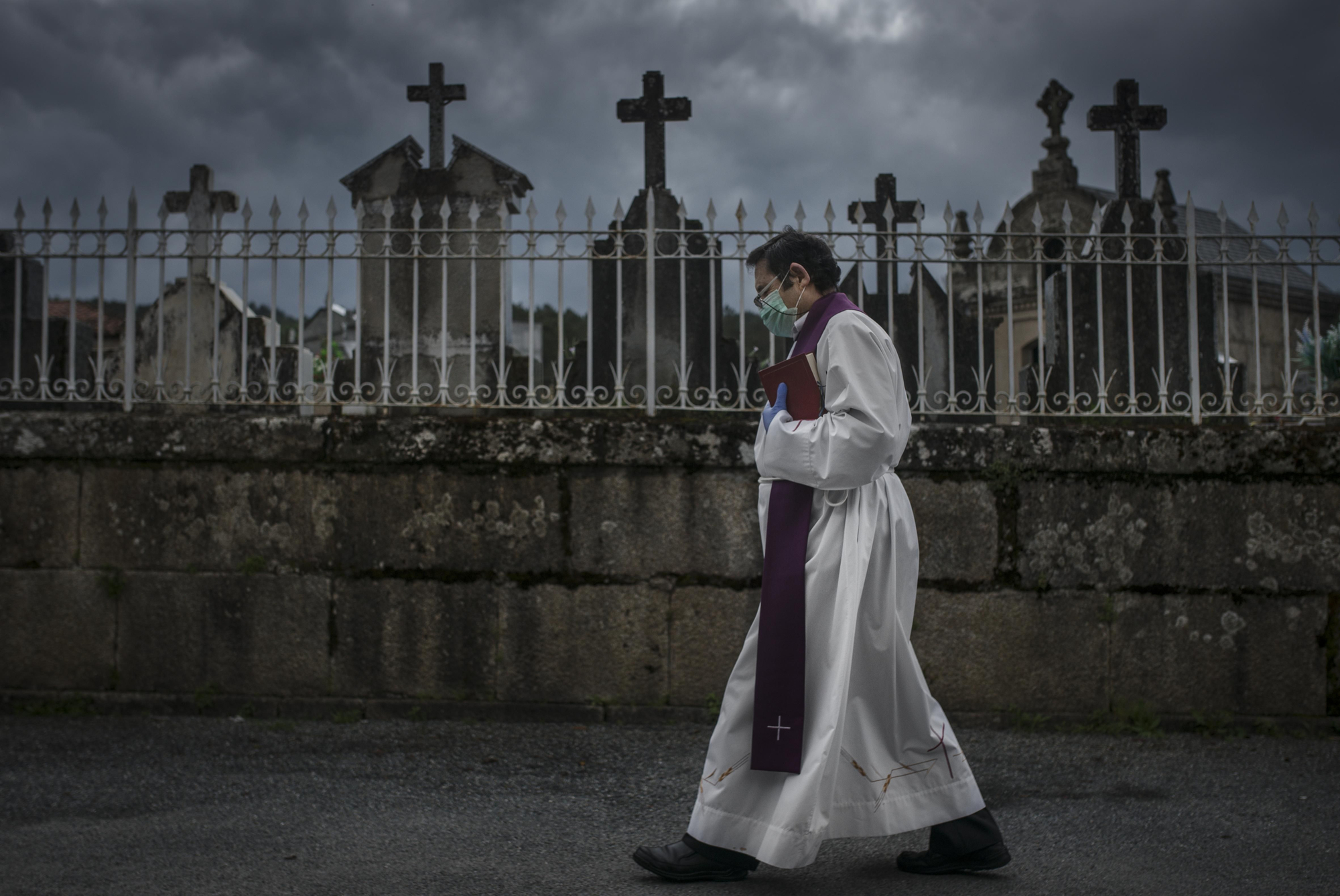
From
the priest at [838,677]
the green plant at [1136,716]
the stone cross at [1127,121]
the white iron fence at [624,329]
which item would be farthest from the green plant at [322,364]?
the stone cross at [1127,121]

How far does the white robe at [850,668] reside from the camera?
2.71 m

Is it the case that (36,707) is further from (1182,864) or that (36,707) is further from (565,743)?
(1182,864)

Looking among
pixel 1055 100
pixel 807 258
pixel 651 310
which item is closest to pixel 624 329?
pixel 651 310

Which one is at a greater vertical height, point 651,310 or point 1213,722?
point 651,310

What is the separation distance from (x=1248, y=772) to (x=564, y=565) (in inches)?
116

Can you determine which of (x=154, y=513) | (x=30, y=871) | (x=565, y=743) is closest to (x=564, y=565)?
(x=565, y=743)

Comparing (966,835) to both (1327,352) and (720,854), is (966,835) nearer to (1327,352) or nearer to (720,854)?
(720,854)

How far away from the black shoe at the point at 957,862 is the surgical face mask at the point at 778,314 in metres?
1.55

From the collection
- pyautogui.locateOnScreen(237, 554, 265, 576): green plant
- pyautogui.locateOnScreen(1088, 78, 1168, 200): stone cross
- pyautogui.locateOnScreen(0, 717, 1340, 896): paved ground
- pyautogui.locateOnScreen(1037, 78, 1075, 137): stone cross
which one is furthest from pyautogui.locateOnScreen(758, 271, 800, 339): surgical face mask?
pyautogui.locateOnScreen(1037, 78, 1075, 137): stone cross

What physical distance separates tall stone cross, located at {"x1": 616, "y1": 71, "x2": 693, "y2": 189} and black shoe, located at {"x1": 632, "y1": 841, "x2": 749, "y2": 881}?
443 cm

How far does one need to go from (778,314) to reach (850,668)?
107 centimetres

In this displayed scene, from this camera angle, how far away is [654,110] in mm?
6262

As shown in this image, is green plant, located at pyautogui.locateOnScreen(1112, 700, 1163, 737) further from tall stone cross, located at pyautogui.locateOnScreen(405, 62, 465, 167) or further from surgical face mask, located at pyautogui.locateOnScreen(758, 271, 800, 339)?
tall stone cross, located at pyautogui.locateOnScreen(405, 62, 465, 167)

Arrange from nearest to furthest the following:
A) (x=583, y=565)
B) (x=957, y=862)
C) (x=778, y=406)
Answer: (x=957, y=862) → (x=778, y=406) → (x=583, y=565)
